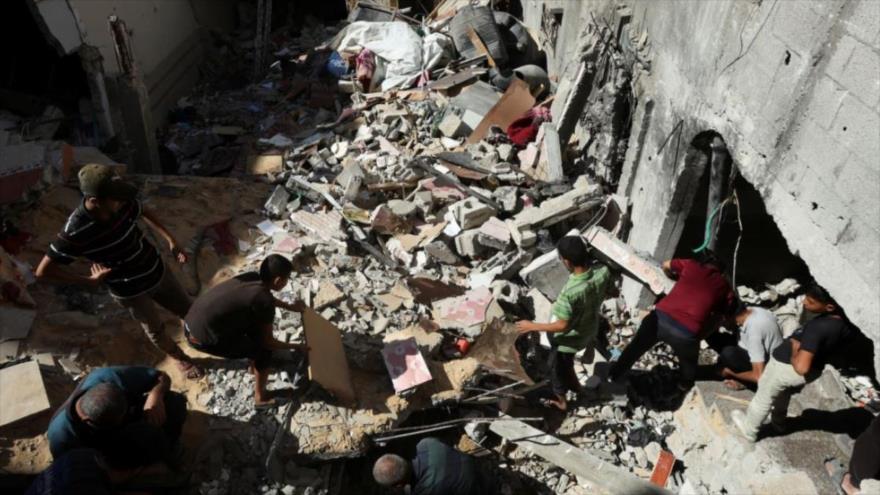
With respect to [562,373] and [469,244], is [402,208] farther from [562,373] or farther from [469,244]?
[562,373]

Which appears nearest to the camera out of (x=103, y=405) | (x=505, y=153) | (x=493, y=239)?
(x=103, y=405)

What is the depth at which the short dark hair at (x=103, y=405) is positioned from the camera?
3486 millimetres

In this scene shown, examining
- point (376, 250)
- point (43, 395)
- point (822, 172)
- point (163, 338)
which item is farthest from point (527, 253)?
point (43, 395)

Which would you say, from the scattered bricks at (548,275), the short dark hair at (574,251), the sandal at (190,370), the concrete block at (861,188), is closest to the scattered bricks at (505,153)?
the scattered bricks at (548,275)

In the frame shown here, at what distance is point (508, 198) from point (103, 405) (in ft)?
16.7

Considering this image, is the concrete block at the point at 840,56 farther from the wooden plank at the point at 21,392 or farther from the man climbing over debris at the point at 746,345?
the wooden plank at the point at 21,392

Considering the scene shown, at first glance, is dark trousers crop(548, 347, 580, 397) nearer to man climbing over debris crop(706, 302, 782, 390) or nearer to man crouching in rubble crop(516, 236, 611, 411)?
man crouching in rubble crop(516, 236, 611, 411)

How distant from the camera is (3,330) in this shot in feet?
16.8

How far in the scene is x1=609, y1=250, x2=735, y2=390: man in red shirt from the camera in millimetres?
5082

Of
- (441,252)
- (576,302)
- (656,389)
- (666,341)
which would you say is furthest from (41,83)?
(656,389)

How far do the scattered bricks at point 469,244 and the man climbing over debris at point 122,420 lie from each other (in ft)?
12.1

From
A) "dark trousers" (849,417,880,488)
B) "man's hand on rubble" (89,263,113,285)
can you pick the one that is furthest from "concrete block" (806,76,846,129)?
"man's hand on rubble" (89,263,113,285)

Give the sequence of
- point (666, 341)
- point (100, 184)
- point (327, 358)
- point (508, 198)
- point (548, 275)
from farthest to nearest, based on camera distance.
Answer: point (508, 198), point (548, 275), point (666, 341), point (327, 358), point (100, 184)

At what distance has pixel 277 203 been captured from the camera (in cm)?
753
